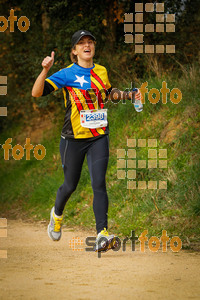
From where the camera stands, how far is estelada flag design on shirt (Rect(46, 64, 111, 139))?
7098mm

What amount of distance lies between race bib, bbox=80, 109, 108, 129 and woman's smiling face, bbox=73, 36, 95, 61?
647 mm

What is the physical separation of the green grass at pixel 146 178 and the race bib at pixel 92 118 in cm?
221

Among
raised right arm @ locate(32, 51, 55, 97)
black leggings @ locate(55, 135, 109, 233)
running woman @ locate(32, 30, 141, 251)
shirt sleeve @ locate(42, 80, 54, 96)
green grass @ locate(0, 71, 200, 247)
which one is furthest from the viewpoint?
green grass @ locate(0, 71, 200, 247)

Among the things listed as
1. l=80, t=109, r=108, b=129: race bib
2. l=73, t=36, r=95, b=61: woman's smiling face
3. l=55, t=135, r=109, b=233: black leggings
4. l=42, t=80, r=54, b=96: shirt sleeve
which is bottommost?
l=55, t=135, r=109, b=233: black leggings

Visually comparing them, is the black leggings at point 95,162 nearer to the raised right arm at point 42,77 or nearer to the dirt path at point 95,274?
the dirt path at point 95,274

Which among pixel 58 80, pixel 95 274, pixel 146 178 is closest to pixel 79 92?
pixel 58 80

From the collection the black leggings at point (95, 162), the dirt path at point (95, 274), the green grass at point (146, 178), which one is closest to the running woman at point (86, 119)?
the black leggings at point (95, 162)

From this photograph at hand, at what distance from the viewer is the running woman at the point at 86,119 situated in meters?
7.09

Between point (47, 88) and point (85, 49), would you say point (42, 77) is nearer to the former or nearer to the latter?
point (47, 88)

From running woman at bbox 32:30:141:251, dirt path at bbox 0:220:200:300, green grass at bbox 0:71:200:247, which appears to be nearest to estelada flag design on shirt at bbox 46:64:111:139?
running woman at bbox 32:30:141:251

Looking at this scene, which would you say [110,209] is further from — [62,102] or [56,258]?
[62,102]

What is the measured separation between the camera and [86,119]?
23.2 ft

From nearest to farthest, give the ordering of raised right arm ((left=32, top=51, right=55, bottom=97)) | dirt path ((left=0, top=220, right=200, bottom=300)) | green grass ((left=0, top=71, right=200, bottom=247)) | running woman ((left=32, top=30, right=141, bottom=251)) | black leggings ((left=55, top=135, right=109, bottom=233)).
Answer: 1. dirt path ((left=0, top=220, right=200, bottom=300))
2. raised right arm ((left=32, top=51, right=55, bottom=97))
3. running woman ((left=32, top=30, right=141, bottom=251))
4. black leggings ((left=55, top=135, right=109, bottom=233))
5. green grass ((left=0, top=71, right=200, bottom=247))

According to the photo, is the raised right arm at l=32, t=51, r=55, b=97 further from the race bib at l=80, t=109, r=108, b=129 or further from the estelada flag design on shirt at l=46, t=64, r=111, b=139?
the race bib at l=80, t=109, r=108, b=129
